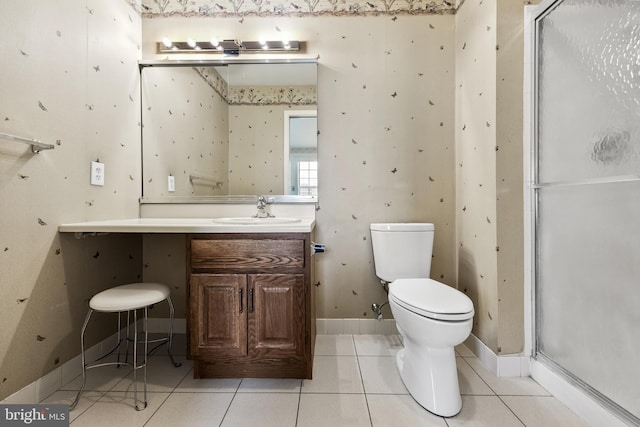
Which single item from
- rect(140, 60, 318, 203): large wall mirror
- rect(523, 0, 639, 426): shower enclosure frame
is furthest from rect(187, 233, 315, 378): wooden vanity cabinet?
rect(523, 0, 639, 426): shower enclosure frame

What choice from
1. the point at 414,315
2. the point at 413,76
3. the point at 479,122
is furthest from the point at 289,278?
the point at 413,76

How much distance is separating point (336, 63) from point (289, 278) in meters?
1.47

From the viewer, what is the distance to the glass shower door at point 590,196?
1.04 meters

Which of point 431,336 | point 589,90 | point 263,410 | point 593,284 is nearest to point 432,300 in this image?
point 431,336

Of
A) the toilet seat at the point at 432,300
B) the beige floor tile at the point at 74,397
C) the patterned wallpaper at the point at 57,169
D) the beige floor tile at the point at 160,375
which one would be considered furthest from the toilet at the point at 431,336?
the patterned wallpaper at the point at 57,169

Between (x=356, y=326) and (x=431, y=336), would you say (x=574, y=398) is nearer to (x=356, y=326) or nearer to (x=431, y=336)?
(x=431, y=336)

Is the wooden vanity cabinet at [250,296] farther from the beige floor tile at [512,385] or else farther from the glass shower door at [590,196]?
the glass shower door at [590,196]

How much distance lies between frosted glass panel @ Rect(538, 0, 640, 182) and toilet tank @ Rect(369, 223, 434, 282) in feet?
2.19

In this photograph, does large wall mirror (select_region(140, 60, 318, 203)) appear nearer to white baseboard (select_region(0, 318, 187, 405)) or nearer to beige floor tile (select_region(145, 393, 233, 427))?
white baseboard (select_region(0, 318, 187, 405))

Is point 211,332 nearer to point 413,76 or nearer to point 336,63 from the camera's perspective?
point 336,63

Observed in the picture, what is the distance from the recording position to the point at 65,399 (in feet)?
4.26

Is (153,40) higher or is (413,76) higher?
(153,40)

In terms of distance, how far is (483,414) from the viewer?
1.21 meters

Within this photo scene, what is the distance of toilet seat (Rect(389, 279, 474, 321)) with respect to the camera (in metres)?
1.17
